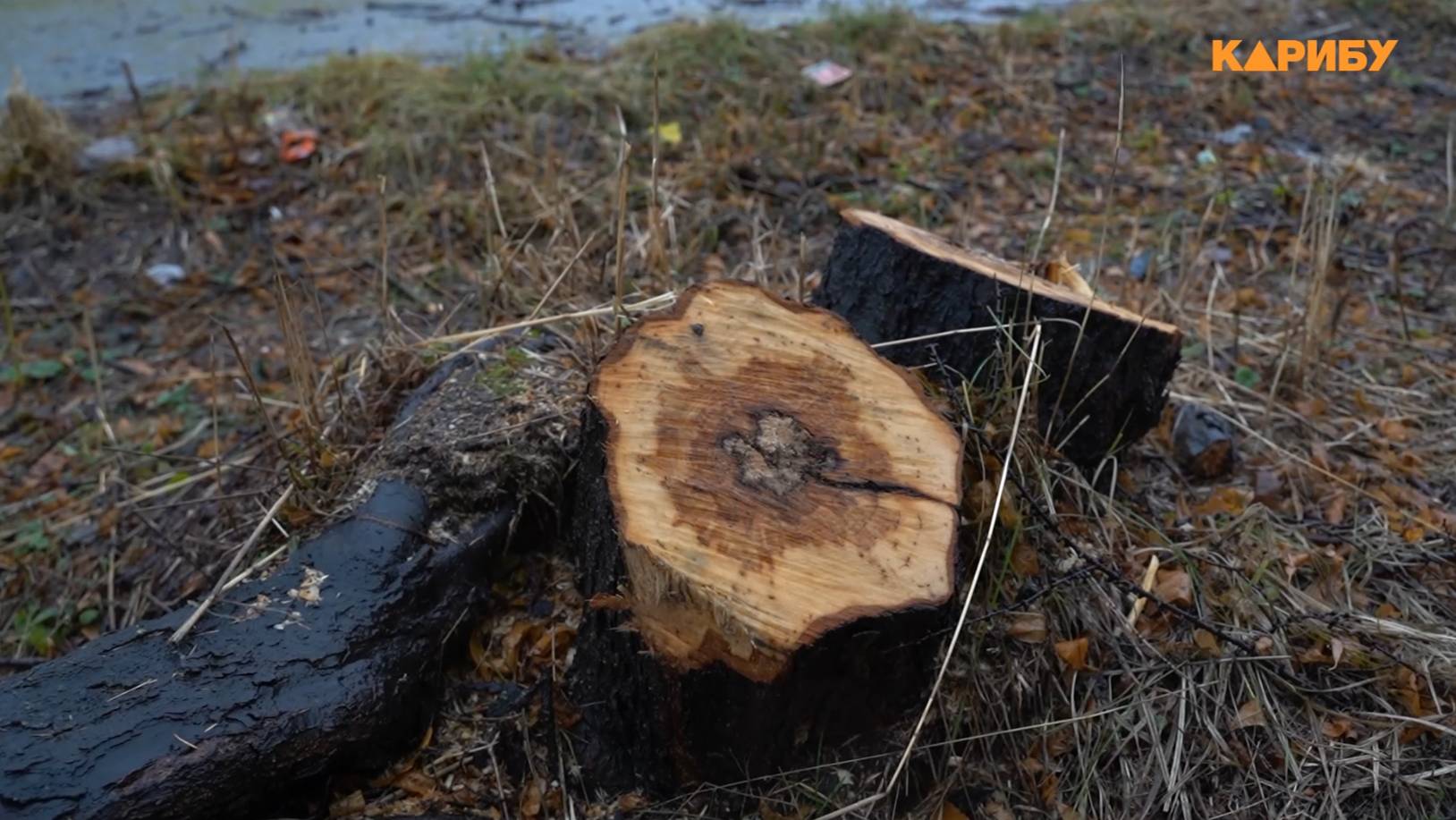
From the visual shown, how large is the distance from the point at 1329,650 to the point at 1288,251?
80.1 inches

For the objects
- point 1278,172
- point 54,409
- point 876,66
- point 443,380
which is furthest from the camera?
point 876,66

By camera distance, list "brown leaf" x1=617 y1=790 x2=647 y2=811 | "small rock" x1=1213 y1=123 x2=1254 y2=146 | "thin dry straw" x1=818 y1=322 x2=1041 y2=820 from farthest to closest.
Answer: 1. "small rock" x1=1213 y1=123 x2=1254 y2=146
2. "brown leaf" x1=617 y1=790 x2=647 y2=811
3. "thin dry straw" x1=818 y1=322 x2=1041 y2=820

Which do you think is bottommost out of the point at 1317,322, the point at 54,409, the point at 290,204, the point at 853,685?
the point at 54,409

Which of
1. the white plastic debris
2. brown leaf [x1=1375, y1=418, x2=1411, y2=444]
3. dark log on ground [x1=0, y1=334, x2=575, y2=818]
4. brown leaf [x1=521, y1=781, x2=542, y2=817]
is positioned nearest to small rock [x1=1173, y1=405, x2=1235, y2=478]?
brown leaf [x1=1375, y1=418, x2=1411, y2=444]

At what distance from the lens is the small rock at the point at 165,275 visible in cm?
362

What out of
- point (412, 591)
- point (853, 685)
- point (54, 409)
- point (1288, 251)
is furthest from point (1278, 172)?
point (54, 409)

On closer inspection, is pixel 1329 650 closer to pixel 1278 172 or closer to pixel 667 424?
pixel 667 424

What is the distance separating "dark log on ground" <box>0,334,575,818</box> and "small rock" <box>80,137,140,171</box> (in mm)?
2933

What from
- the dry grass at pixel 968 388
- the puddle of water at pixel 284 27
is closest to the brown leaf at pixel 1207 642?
the dry grass at pixel 968 388

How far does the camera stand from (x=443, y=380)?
220 centimetres

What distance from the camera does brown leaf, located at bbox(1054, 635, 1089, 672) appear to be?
184 cm

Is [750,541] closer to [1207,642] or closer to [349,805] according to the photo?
[349,805]

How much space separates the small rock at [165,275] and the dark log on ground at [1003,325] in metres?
2.72

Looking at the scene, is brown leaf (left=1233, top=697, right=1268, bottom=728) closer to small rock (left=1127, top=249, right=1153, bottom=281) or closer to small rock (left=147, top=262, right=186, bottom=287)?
small rock (left=1127, top=249, right=1153, bottom=281)
